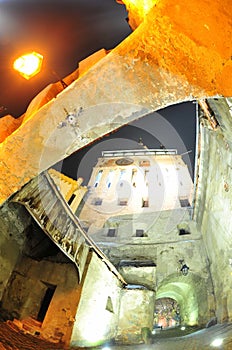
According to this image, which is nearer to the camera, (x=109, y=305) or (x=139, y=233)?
(x=109, y=305)

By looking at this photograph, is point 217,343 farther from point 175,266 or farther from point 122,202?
point 122,202

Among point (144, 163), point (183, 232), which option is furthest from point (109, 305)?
point (144, 163)

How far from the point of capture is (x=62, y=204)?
27.3 feet

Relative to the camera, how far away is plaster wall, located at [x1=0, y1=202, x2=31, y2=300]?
354 inches

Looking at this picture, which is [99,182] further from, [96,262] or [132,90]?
[132,90]

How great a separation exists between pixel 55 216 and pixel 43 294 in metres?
4.94

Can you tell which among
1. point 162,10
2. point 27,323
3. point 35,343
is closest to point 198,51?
point 162,10

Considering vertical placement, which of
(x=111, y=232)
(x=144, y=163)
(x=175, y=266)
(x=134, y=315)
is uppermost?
(x=144, y=163)

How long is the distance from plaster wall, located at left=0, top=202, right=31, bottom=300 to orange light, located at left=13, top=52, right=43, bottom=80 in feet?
20.7

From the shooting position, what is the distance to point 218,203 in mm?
11922

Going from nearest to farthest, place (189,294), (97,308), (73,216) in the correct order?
(73,216) < (97,308) < (189,294)

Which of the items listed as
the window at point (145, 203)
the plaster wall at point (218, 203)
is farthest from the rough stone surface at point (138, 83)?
the window at point (145, 203)

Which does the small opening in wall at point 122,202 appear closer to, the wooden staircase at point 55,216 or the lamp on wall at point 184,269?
the lamp on wall at point 184,269

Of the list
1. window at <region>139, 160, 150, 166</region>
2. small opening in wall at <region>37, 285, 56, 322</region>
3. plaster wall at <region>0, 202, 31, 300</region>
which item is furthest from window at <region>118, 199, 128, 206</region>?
plaster wall at <region>0, 202, 31, 300</region>
